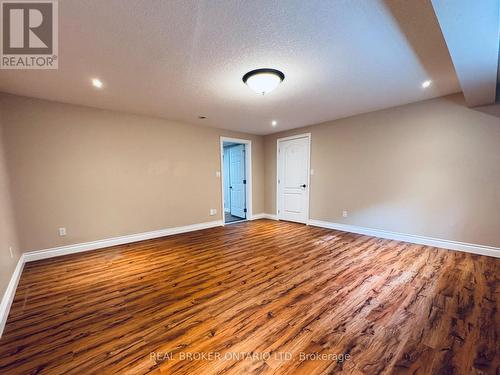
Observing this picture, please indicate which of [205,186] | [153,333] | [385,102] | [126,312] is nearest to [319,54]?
[385,102]

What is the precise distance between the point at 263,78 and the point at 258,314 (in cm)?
241

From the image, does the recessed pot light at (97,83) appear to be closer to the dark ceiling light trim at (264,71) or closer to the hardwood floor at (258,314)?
the dark ceiling light trim at (264,71)

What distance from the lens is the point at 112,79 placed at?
8.16ft

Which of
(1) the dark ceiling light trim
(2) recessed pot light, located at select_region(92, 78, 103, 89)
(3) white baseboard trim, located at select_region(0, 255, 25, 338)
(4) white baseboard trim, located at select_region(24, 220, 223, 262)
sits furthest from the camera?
(4) white baseboard trim, located at select_region(24, 220, 223, 262)

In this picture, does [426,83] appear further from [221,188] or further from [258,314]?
[221,188]

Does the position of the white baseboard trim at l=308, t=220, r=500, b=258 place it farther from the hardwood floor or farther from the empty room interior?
the hardwood floor

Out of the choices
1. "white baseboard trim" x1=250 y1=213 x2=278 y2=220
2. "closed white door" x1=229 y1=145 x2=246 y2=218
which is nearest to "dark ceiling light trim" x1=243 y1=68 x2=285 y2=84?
"closed white door" x1=229 y1=145 x2=246 y2=218

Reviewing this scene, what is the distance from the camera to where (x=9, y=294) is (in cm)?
207

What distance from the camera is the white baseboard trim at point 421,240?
9.80 ft

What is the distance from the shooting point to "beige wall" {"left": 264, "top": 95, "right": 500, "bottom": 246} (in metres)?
2.97

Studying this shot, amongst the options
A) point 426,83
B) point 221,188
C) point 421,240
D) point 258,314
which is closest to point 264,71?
point 426,83

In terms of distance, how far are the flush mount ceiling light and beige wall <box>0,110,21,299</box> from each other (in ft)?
10.2

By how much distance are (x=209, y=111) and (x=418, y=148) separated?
12.1ft

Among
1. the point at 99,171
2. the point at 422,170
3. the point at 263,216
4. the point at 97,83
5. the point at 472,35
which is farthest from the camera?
the point at 263,216
